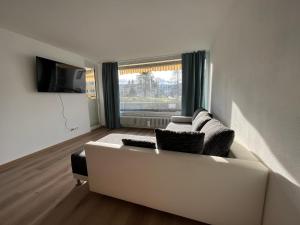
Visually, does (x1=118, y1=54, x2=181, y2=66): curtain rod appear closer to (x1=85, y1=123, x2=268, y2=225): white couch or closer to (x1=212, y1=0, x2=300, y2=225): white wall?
(x1=212, y1=0, x2=300, y2=225): white wall

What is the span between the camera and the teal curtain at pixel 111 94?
14.3ft

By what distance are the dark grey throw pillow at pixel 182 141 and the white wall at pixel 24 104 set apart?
2.74 m

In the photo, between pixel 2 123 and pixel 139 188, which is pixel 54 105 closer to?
pixel 2 123

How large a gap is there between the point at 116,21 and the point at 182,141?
6.56 ft

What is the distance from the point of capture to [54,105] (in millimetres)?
3053

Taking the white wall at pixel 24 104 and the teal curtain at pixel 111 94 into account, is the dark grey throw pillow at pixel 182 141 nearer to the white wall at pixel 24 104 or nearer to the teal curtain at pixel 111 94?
the white wall at pixel 24 104

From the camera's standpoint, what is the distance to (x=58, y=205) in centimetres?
143

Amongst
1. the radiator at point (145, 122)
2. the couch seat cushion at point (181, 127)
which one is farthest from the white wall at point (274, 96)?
the radiator at point (145, 122)

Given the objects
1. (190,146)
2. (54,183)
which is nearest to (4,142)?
(54,183)

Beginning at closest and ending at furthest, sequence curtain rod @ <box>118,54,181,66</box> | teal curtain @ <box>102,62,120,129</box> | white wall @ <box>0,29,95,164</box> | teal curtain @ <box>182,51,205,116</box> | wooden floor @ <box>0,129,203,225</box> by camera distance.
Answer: wooden floor @ <box>0,129,203,225</box> → white wall @ <box>0,29,95,164</box> → teal curtain @ <box>182,51,205,116</box> → curtain rod @ <box>118,54,181,66</box> → teal curtain @ <box>102,62,120,129</box>

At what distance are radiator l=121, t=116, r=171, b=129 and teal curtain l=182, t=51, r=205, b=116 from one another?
2.35 ft

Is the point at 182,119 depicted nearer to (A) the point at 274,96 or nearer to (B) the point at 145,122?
(B) the point at 145,122

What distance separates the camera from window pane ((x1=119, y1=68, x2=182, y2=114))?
13.4 feet

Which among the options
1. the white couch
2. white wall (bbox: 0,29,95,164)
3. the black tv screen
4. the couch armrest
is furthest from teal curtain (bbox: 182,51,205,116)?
white wall (bbox: 0,29,95,164)
